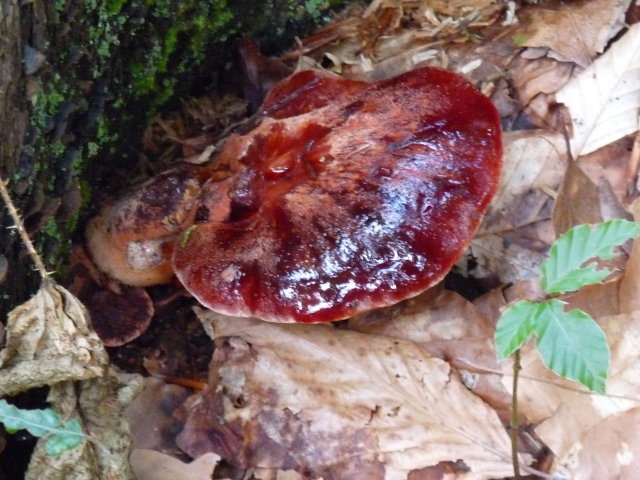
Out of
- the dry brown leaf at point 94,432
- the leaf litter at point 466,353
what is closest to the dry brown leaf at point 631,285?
the leaf litter at point 466,353

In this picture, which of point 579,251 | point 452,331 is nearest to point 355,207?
point 452,331

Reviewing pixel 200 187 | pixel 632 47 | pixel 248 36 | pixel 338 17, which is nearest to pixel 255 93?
pixel 248 36

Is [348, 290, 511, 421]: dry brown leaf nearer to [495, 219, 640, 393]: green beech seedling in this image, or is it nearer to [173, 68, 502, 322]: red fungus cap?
[173, 68, 502, 322]: red fungus cap

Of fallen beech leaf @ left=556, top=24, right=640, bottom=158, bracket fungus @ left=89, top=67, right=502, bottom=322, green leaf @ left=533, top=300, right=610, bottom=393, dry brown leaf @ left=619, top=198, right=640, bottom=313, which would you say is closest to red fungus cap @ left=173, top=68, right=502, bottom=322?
bracket fungus @ left=89, top=67, right=502, bottom=322

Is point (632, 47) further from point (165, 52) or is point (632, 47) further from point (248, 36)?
point (165, 52)

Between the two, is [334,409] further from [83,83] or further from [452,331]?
[83,83]
